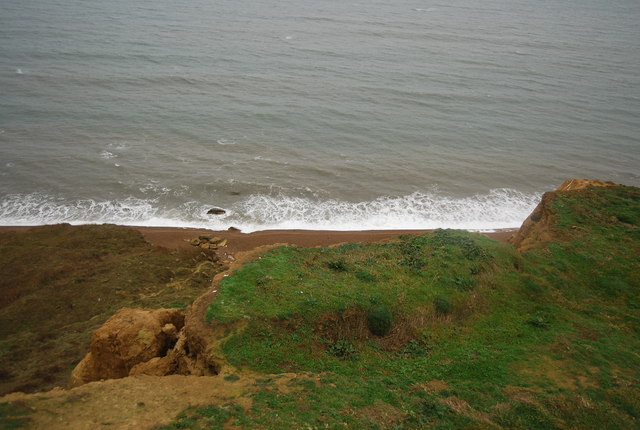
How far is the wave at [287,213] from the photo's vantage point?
31375 millimetres

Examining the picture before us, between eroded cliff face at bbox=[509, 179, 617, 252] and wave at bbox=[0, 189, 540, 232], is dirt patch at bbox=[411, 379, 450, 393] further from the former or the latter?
wave at bbox=[0, 189, 540, 232]

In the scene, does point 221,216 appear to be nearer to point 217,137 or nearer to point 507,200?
point 217,137

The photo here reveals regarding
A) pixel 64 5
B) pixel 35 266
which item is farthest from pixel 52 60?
pixel 35 266

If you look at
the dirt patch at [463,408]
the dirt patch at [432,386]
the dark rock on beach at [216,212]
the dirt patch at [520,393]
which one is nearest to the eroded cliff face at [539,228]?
the dirt patch at [520,393]

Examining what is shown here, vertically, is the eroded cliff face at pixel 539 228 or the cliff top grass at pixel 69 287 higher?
the eroded cliff face at pixel 539 228

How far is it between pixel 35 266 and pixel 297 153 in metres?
24.6

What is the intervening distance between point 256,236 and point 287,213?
15.7 ft

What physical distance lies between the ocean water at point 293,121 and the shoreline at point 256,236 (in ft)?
5.34

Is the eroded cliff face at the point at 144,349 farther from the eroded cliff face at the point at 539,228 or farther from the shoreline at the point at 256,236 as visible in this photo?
the eroded cliff face at the point at 539,228

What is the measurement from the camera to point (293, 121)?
47.1 m

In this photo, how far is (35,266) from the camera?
22922 mm

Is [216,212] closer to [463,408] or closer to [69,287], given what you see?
[69,287]

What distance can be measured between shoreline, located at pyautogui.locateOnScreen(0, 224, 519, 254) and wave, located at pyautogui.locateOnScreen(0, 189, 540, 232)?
1.19 metres

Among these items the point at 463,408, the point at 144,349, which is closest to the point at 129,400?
the point at 144,349
